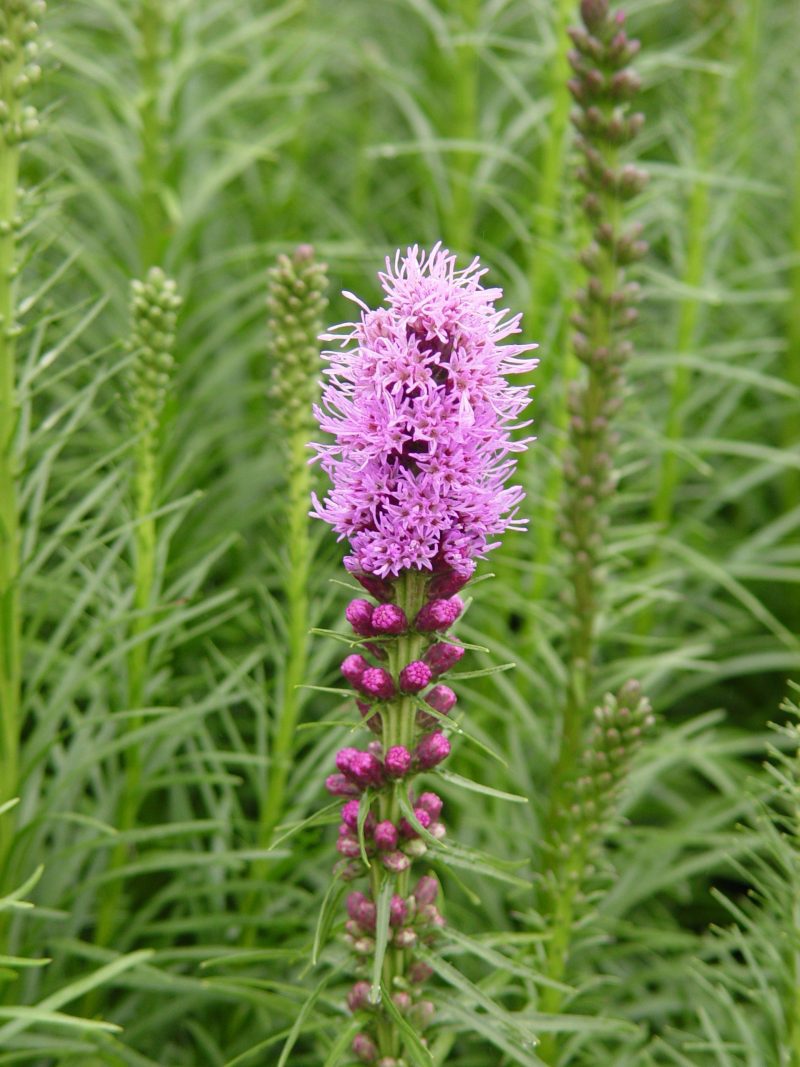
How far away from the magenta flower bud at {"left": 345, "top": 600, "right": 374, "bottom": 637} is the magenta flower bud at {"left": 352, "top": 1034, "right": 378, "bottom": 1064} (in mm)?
576

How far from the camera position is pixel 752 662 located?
325 cm

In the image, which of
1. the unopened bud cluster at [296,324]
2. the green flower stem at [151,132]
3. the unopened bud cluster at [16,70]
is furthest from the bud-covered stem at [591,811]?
the green flower stem at [151,132]

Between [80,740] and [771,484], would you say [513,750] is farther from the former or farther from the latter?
[771,484]

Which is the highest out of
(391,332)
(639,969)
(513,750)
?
(391,332)

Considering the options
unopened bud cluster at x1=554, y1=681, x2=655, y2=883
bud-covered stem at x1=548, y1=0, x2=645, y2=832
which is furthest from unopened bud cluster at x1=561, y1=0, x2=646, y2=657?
unopened bud cluster at x1=554, y1=681, x2=655, y2=883

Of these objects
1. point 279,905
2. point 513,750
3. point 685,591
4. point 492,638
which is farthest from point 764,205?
point 279,905

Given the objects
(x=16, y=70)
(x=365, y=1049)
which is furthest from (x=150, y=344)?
(x=365, y=1049)

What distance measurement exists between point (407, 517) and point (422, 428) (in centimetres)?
11

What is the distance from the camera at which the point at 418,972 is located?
5.39ft

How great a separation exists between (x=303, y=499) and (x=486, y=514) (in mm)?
809

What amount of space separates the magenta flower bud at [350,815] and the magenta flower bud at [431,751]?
0.10 meters

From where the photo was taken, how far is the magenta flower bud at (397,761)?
1.51 metres

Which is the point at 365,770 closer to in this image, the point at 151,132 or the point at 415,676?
the point at 415,676

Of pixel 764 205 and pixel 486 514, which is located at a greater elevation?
pixel 764 205
